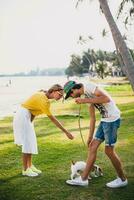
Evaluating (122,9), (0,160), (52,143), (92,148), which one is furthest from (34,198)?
(122,9)

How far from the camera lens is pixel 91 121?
7.19m

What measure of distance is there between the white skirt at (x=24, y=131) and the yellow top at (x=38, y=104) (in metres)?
0.11

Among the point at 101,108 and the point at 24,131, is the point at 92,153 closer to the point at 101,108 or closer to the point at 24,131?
the point at 101,108

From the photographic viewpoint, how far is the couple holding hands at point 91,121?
6.76 metres

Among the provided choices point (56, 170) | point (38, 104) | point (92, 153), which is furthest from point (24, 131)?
point (92, 153)

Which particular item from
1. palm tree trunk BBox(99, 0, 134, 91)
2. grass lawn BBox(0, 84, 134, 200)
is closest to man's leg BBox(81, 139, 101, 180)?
grass lawn BBox(0, 84, 134, 200)

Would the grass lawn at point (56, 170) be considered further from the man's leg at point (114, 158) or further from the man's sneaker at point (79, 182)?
the man's leg at point (114, 158)

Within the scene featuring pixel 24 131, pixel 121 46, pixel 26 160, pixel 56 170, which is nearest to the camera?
pixel 24 131

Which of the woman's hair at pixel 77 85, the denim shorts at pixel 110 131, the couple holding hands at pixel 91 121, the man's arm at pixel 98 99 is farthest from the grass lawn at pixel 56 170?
the woman's hair at pixel 77 85

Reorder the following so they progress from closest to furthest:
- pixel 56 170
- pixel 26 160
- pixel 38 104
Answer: pixel 38 104 < pixel 26 160 < pixel 56 170

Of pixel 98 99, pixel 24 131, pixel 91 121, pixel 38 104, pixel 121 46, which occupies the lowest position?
pixel 24 131

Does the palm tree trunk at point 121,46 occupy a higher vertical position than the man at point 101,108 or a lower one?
higher

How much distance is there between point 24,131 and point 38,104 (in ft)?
2.04

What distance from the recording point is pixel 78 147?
37.2 feet
